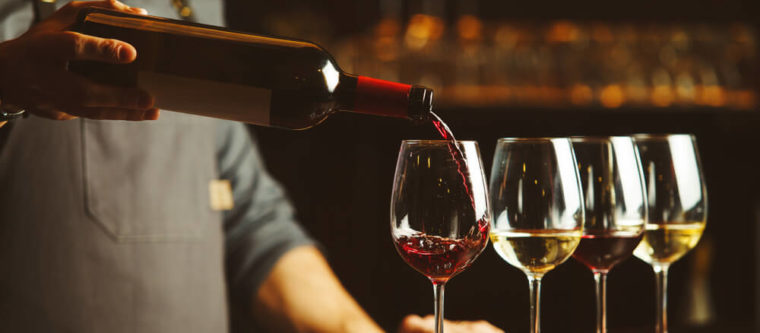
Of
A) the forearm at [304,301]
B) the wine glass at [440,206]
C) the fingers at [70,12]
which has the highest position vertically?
the fingers at [70,12]

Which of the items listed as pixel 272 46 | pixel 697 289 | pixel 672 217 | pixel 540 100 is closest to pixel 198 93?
pixel 272 46

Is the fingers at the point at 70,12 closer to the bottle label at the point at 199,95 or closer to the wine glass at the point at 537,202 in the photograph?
the bottle label at the point at 199,95

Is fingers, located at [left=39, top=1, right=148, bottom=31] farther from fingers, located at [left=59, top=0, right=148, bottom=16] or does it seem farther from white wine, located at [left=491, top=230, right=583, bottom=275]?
white wine, located at [left=491, top=230, right=583, bottom=275]

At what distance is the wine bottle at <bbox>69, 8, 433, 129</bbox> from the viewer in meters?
0.79

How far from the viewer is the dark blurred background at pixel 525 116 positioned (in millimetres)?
2910

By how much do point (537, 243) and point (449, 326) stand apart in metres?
0.16

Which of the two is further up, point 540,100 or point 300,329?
point 540,100

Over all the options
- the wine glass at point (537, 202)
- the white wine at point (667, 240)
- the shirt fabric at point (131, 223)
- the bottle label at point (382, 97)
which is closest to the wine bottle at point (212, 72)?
the bottle label at point (382, 97)

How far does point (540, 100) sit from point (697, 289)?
3.05 feet

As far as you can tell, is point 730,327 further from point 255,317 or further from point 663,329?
point 255,317

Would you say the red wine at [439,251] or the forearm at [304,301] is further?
the forearm at [304,301]

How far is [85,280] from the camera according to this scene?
4.28 feet

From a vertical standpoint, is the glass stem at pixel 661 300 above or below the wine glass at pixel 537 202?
below

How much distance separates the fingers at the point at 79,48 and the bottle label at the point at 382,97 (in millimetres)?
214
